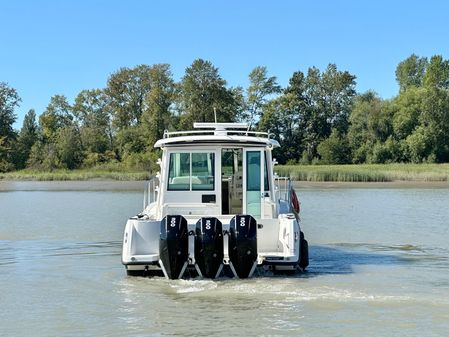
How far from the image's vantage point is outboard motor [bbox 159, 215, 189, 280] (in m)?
11.2

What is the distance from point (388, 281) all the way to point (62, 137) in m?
69.4

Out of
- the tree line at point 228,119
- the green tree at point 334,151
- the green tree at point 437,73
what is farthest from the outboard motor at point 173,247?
the green tree at point 437,73

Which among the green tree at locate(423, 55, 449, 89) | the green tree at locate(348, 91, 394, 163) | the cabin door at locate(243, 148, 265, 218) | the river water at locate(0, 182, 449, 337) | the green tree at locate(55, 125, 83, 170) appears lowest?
the river water at locate(0, 182, 449, 337)

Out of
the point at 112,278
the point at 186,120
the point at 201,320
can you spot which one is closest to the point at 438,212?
the point at 112,278

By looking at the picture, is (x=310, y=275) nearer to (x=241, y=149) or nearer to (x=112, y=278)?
(x=241, y=149)

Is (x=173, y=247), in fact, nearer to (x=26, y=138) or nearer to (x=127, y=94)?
(x=127, y=94)

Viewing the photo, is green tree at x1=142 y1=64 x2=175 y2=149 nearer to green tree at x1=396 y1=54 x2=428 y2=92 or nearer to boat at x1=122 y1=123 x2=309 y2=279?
green tree at x1=396 y1=54 x2=428 y2=92

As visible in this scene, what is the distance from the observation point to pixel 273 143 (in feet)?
42.8

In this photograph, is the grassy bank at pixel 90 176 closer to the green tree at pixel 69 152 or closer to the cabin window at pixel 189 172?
the green tree at pixel 69 152

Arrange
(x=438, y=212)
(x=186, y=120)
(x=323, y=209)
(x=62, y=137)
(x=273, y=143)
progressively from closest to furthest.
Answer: (x=273, y=143), (x=438, y=212), (x=323, y=209), (x=186, y=120), (x=62, y=137)

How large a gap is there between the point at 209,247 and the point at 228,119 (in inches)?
2463

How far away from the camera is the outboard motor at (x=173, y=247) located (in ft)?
36.6

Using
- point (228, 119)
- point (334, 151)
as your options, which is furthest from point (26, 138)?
point (334, 151)

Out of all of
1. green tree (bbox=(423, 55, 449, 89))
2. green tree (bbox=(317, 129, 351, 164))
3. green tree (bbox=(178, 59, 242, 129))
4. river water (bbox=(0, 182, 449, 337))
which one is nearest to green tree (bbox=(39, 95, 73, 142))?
green tree (bbox=(178, 59, 242, 129))
